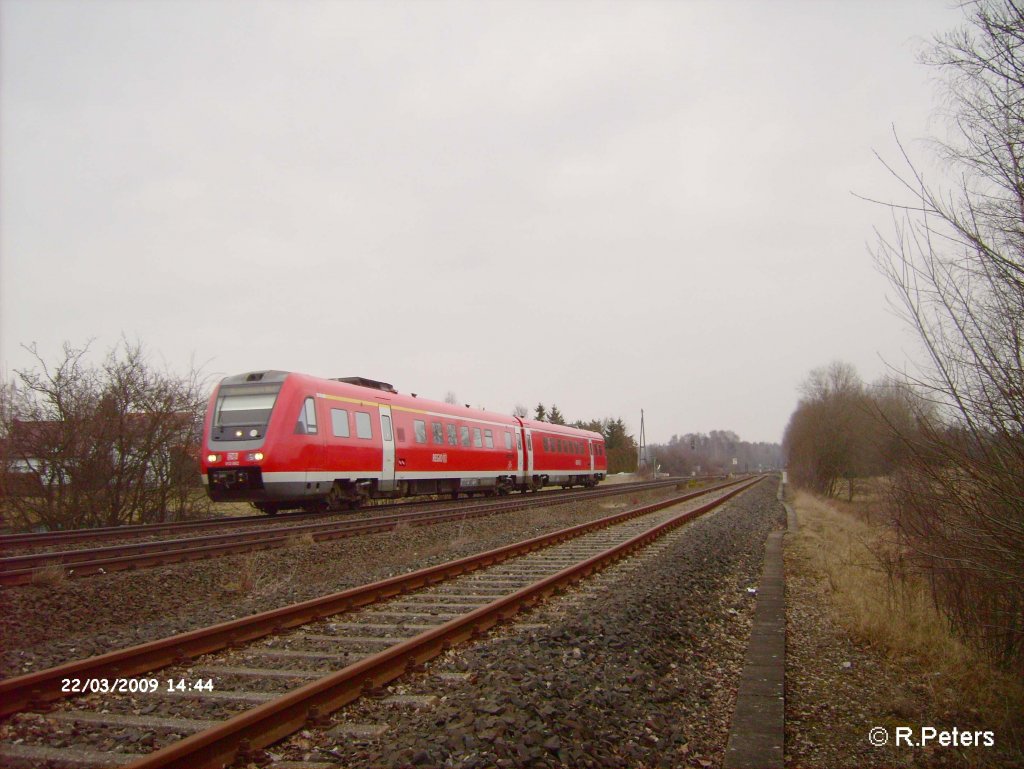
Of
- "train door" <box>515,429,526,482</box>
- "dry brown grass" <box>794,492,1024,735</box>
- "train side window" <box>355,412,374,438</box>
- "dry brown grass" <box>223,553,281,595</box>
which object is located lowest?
"dry brown grass" <box>794,492,1024,735</box>

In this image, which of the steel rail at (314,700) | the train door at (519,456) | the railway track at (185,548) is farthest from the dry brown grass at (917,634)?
the train door at (519,456)

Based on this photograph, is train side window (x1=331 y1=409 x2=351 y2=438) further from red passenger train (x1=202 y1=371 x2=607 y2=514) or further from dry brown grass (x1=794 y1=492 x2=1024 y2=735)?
dry brown grass (x1=794 y1=492 x2=1024 y2=735)

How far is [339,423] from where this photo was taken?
16.6 meters

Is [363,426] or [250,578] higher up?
[363,426]

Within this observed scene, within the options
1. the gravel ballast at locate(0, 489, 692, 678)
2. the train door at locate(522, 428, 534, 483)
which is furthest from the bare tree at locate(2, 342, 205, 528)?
the train door at locate(522, 428, 534, 483)

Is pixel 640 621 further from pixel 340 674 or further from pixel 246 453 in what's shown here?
pixel 246 453

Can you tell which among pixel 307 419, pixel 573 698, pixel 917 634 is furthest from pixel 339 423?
pixel 573 698

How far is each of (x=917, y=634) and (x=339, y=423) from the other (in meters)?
12.7

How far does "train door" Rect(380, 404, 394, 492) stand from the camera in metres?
18.6

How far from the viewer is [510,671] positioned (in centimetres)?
470

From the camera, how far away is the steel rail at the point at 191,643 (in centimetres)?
425

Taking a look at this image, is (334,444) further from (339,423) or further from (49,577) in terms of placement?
(49,577)

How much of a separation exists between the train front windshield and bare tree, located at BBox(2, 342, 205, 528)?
3545 millimetres

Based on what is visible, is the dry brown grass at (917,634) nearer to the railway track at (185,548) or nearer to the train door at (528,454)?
the railway track at (185,548)
